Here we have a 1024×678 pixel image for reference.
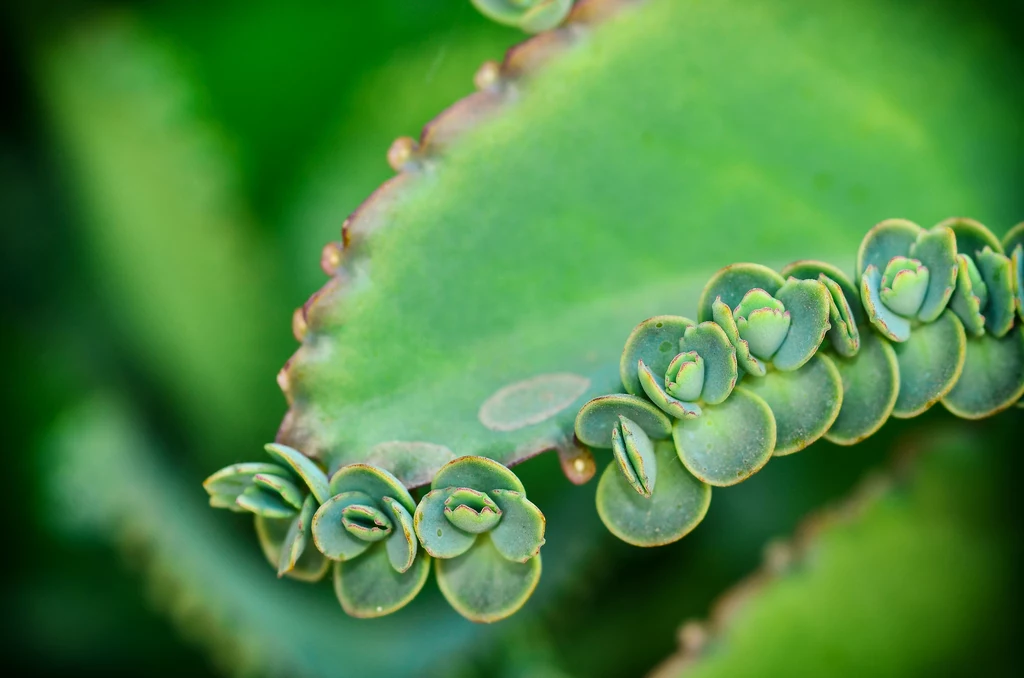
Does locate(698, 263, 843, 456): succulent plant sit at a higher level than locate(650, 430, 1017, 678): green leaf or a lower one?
higher

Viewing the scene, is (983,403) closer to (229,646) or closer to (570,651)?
(570,651)

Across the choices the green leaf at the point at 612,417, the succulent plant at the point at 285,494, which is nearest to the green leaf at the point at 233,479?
the succulent plant at the point at 285,494

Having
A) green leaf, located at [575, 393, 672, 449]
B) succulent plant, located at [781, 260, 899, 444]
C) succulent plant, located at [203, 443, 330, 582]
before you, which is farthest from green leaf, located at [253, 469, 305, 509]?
succulent plant, located at [781, 260, 899, 444]

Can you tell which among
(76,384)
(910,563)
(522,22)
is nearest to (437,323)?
(522,22)

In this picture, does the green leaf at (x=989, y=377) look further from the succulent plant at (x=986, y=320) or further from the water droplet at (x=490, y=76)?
the water droplet at (x=490, y=76)

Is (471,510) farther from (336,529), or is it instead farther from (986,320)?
(986,320)

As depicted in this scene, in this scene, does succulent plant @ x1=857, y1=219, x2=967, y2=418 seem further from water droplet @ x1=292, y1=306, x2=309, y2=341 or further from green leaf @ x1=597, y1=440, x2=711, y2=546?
water droplet @ x1=292, y1=306, x2=309, y2=341

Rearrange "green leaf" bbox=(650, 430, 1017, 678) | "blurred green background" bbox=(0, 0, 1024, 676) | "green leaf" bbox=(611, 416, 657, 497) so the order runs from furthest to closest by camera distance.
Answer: "blurred green background" bbox=(0, 0, 1024, 676)
"green leaf" bbox=(650, 430, 1017, 678)
"green leaf" bbox=(611, 416, 657, 497)
